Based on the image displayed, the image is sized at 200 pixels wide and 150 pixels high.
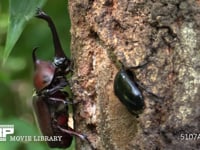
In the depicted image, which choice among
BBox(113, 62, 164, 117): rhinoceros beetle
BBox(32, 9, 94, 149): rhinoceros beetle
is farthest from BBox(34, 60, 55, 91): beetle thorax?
BBox(113, 62, 164, 117): rhinoceros beetle

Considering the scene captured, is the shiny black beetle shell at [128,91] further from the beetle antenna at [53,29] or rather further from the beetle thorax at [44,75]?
the beetle thorax at [44,75]

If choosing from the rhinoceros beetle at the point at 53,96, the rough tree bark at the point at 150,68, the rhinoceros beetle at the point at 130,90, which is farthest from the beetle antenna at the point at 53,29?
the rhinoceros beetle at the point at 130,90

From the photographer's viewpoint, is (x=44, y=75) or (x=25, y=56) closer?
(x=44, y=75)

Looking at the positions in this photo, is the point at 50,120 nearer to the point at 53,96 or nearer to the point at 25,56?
the point at 53,96

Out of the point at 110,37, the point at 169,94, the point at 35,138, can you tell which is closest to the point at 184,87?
the point at 169,94

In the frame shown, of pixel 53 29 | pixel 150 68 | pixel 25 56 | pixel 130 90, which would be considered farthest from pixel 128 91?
pixel 25 56

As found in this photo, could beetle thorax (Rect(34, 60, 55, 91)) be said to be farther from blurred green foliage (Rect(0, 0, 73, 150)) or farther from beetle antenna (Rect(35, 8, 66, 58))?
blurred green foliage (Rect(0, 0, 73, 150))
